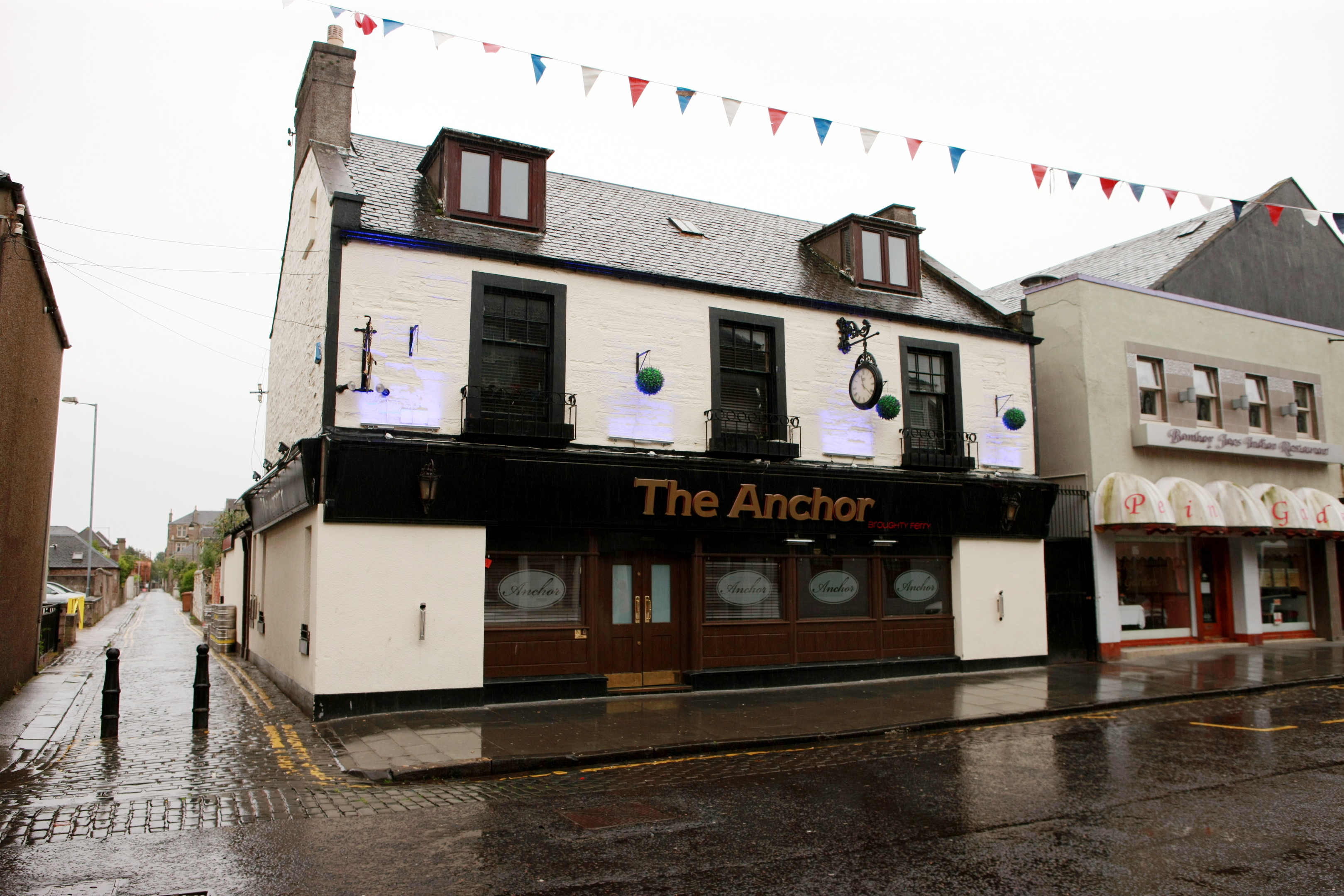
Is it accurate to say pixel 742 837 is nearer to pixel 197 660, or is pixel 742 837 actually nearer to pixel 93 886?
pixel 93 886

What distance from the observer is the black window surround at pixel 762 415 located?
1443cm

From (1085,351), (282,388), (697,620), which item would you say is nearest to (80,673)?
(282,388)

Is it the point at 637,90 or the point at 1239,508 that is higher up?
the point at 637,90

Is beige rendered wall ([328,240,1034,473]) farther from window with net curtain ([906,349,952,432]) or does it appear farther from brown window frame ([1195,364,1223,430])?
brown window frame ([1195,364,1223,430])

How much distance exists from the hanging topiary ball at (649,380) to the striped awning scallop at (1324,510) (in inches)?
644

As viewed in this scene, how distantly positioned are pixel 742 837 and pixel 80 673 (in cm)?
1638

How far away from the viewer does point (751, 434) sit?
1477cm

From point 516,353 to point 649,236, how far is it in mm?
4261

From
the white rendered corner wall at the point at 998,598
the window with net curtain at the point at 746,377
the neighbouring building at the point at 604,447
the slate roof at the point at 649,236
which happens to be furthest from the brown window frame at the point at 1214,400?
the window with net curtain at the point at 746,377

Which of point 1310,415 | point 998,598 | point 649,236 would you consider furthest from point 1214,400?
point 649,236

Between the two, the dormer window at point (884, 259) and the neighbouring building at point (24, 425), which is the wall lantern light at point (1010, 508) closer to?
the dormer window at point (884, 259)

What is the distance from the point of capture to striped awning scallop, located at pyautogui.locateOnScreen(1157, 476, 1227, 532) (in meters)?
Answer: 18.5

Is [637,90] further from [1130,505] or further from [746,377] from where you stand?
[1130,505]

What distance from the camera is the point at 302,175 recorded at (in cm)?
1591
